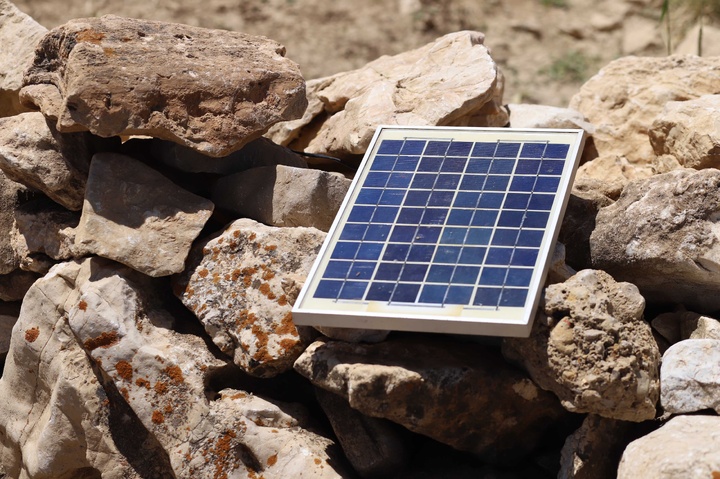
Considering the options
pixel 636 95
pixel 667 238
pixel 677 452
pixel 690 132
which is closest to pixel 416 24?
pixel 636 95

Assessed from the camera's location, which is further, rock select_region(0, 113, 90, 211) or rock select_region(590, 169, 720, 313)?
rock select_region(0, 113, 90, 211)

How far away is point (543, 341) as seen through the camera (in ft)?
14.1

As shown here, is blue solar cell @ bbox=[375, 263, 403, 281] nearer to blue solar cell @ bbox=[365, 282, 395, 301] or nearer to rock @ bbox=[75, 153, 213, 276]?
blue solar cell @ bbox=[365, 282, 395, 301]

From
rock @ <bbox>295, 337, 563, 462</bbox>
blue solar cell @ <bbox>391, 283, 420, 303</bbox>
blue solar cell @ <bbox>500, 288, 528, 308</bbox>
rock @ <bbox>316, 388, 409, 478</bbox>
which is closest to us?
blue solar cell @ <bbox>500, 288, 528, 308</bbox>

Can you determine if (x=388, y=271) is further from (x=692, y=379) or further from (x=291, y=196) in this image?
(x=692, y=379)

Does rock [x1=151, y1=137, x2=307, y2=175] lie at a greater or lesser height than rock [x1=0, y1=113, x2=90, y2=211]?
lesser

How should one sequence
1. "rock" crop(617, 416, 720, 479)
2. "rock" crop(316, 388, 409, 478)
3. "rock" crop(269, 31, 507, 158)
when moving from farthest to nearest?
1. "rock" crop(269, 31, 507, 158)
2. "rock" crop(316, 388, 409, 478)
3. "rock" crop(617, 416, 720, 479)

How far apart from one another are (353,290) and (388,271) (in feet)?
0.55

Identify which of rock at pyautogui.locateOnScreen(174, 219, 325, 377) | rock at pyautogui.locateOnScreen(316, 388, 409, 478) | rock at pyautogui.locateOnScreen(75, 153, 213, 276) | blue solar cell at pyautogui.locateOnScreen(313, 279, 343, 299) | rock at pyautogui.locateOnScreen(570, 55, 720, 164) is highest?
blue solar cell at pyautogui.locateOnScreen(313, 279, 343, 299)

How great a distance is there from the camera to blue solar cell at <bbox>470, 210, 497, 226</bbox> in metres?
4.51

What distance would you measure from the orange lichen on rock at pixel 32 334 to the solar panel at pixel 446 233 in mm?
1703

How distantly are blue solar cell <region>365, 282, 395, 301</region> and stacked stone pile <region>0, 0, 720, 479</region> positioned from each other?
11.2 inches

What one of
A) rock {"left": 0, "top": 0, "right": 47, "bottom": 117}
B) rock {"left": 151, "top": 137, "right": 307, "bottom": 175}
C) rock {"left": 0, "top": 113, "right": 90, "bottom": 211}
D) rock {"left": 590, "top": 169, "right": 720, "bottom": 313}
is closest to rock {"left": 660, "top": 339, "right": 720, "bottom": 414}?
rock {"left": 590, "top": 169, "right": 720, "bottom": 313}

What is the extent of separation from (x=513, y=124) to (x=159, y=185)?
232 cm
